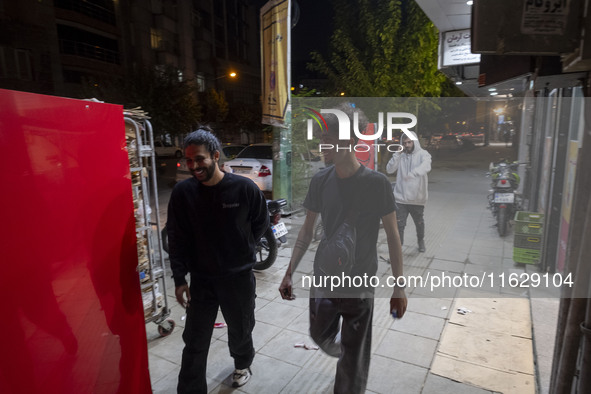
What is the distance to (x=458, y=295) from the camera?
4.48 m

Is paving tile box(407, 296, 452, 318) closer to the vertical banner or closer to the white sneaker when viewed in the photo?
the white sneaker

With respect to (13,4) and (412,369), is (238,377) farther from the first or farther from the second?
(13,4)

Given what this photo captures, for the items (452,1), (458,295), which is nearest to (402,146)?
(458,295)

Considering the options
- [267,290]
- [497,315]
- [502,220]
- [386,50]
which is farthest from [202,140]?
[502,220]

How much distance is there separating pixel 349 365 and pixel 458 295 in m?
2.52

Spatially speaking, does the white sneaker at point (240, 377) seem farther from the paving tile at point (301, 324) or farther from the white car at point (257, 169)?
the white car at point (257, 169)

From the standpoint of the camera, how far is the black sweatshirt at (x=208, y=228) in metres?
2.61

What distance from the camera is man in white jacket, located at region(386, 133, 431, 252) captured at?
2.70m

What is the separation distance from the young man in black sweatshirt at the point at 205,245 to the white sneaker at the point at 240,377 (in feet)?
1.13

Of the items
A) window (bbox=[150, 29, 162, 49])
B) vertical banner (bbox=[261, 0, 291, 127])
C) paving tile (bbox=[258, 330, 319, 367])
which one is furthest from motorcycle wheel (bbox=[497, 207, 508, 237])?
window (bbox=[150, 29, 162, 49])

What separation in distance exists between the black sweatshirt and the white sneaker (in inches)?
36.1

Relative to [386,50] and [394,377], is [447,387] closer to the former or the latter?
[394,377]

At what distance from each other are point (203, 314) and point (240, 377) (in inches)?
27.2

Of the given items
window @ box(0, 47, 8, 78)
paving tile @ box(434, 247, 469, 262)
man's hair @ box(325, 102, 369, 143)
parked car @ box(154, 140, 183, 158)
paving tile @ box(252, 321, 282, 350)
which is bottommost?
paving tile @ box(252, 321, 282, 350)
